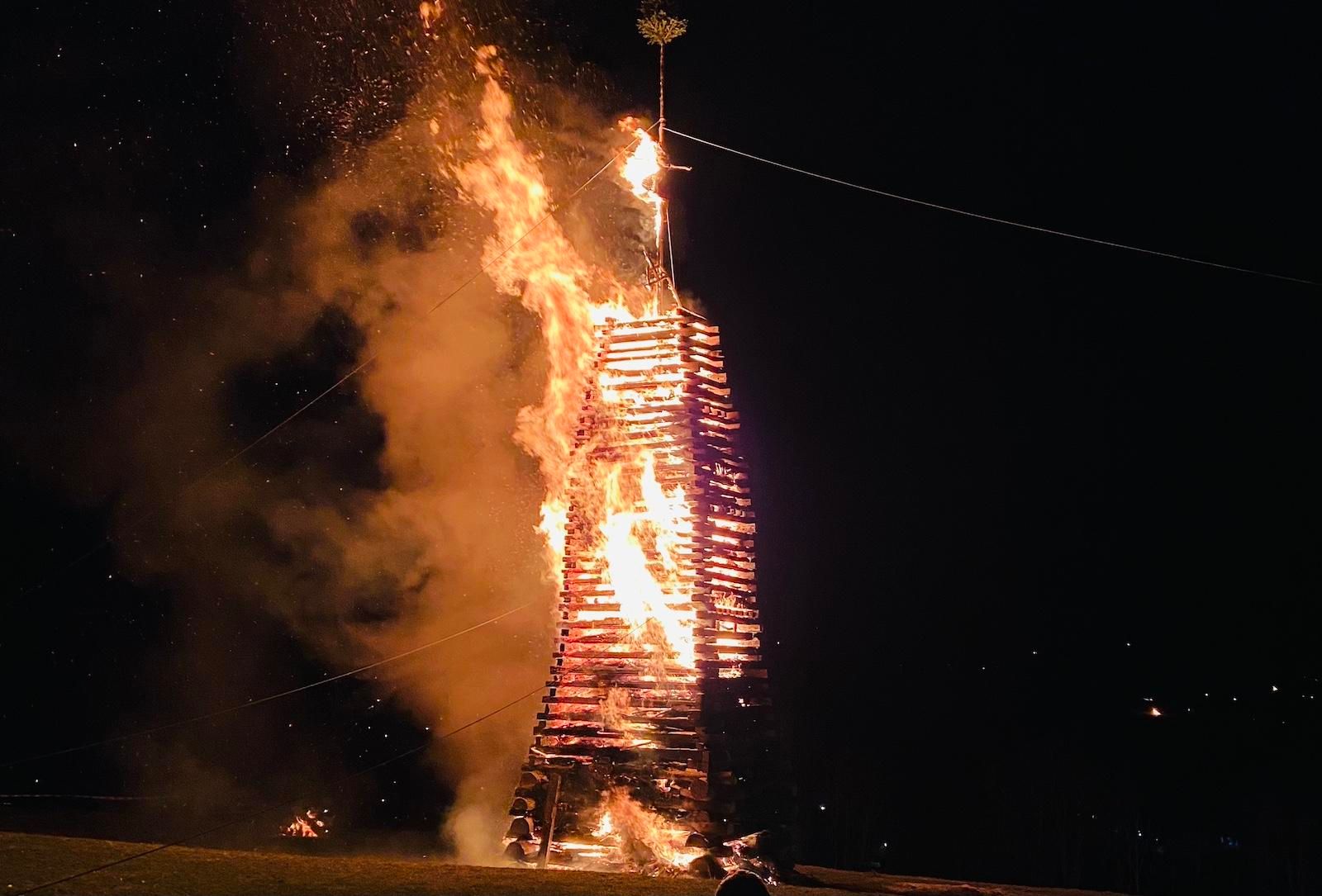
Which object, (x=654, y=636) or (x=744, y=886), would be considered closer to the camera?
(x=744, y=886)

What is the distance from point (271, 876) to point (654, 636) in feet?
17.6

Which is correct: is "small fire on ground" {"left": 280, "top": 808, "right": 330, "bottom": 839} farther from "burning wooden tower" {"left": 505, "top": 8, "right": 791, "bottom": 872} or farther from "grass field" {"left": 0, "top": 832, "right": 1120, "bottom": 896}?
"grass field" {"left": 0, "top": 832, "right": 1120, "bottom": 896}

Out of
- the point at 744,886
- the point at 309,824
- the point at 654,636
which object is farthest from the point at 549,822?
the point at 309,824

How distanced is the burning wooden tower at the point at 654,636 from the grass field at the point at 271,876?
1.55 m

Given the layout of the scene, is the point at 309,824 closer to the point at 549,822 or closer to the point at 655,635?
the point at 549,822

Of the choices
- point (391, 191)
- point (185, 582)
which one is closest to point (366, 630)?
point (185, 582)

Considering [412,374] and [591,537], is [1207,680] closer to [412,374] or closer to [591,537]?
[412,374]

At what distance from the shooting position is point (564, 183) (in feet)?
61.3

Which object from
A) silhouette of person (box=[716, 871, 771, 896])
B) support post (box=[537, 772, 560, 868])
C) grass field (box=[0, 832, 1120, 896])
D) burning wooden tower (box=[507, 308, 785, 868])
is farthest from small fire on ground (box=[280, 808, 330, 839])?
silhouette of person (box=[716, 871, 771, 896])

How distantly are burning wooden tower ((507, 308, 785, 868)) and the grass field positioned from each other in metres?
1.55

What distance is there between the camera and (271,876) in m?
10.3

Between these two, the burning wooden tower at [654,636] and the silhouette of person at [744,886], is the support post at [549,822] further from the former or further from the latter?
the silhouette of person at [744,886]

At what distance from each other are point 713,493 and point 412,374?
38.3 ft

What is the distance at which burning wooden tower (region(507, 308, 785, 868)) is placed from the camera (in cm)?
1360
